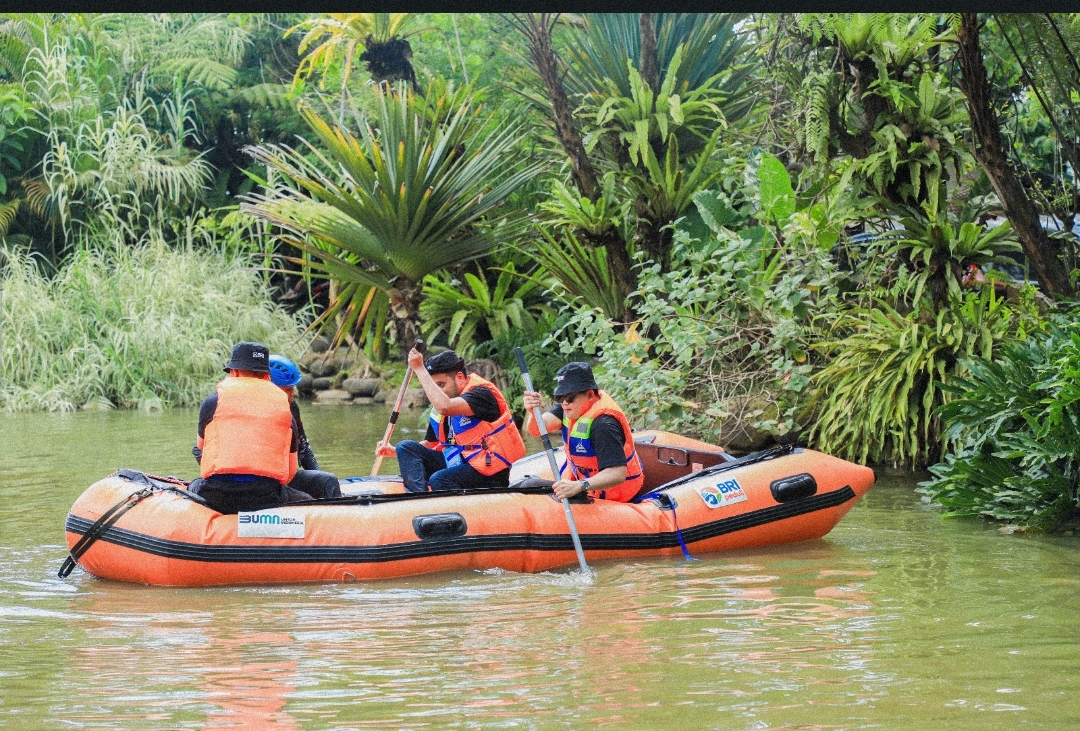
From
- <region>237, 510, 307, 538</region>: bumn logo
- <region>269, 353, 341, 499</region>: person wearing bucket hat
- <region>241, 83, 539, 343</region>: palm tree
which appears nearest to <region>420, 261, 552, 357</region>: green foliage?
<region>241, 83, 539, 343</region>: palm tree

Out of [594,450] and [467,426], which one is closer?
[594,450]

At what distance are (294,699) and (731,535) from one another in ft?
12.0

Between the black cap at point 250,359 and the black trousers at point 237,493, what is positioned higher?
the black cap at point 250,359

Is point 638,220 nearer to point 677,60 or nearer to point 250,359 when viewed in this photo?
point 677,60

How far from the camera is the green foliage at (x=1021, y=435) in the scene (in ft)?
22.9

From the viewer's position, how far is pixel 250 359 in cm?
669

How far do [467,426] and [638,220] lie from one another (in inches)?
249

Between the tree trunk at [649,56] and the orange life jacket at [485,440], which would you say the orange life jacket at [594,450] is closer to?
the orange life jacket at [485,440]

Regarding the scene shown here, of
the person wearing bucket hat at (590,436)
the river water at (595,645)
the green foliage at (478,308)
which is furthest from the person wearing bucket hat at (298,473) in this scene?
the green foliage at (478,308)

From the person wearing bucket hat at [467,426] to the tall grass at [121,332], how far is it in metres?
10.2

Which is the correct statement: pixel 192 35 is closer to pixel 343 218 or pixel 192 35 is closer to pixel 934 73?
pixel 343 218

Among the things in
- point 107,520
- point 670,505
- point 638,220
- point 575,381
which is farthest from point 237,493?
point 638,220

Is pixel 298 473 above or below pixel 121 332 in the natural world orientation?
below

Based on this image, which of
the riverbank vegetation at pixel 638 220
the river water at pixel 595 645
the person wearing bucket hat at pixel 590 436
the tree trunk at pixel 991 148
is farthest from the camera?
the riverbank vegetation at pixel 638 220
